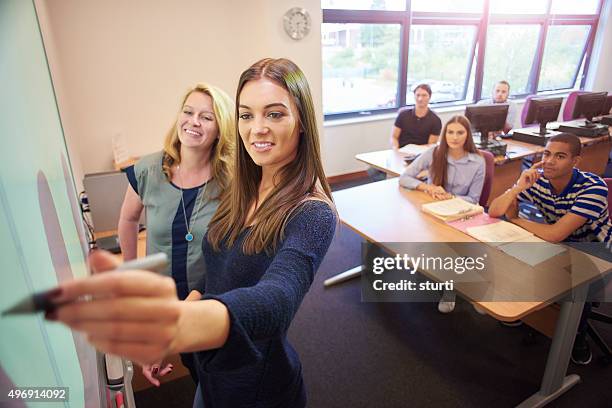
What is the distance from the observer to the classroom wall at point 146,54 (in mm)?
3213

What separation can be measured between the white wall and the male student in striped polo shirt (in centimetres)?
269

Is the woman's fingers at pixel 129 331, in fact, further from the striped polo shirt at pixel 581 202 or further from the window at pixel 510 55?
the window at pixel 510 55

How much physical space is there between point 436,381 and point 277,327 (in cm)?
184

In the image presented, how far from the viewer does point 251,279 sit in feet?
2.86

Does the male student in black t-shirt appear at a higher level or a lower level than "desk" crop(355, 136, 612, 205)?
higher

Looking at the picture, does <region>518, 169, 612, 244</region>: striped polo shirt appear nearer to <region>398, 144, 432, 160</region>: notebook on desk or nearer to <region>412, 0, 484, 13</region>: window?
<region>398, 144, 432, 160</region>: notebook on desk

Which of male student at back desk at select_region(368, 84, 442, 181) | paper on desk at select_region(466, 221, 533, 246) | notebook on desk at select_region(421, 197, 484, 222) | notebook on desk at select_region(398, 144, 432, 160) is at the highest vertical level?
male student at back desk at select_region(368, 84, 442, 181)

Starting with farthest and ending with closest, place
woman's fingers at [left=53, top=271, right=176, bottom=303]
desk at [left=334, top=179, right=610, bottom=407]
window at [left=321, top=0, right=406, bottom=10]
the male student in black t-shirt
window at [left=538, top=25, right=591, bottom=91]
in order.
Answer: window at [left=538, top=25, right=591, bottom=91] < window at [left=321, top=0, right=406, bottom=10] < the male student in black t-shirt < desk at [left=334, top=179, right=610, bottom=407] < woman's fingers at [left=53, top=271, right=176, bottom=303]

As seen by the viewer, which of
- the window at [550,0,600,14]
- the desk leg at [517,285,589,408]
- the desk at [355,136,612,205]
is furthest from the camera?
the window at [550,0,600,14]

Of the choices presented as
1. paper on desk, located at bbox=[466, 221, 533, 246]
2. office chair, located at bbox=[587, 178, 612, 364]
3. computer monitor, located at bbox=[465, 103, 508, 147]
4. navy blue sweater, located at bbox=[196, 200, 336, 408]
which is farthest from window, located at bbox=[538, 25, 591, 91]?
navy blue sweater, located at bbox=[196, 200, 336, 408]

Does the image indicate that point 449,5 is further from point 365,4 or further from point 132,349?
point 132,349

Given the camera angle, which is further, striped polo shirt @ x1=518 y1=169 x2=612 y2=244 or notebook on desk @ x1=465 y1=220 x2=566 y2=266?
striped polo shirt @ x1=518 y1=169 x2=612 y2=244

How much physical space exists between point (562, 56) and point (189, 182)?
812 cm

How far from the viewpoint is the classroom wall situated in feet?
10.5
